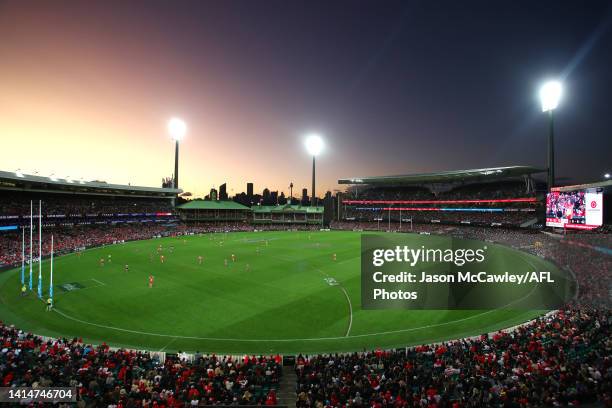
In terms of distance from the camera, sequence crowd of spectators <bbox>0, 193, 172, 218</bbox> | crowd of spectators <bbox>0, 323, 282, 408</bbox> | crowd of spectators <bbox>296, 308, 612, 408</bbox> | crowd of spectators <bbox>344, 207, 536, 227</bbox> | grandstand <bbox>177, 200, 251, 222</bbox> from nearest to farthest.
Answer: crowd of spectators <bbox>296, 308, 612, 408</bbox> → crowd of spectators <bbox>0, 323, 282, 408</bbox> → crowd of spectators <bbox>0, 193, 172, 218</bbox> → crowd of spectators <bbox>344, 207, 536, 227</bbox> → grandstand <bbox>177, 200, 251, 222</bbox>

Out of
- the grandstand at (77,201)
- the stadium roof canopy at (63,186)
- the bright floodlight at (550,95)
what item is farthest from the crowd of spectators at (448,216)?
the stadium roof canopy at (63,186)

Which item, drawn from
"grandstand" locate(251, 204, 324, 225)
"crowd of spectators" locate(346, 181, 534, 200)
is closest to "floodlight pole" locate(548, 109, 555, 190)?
"crowd of spectators" locate(346, 181, 534, 200)

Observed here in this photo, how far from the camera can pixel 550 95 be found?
167 feet

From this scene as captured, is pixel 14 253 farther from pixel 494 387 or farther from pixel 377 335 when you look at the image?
pixel 494 387

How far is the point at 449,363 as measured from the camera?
14.6m

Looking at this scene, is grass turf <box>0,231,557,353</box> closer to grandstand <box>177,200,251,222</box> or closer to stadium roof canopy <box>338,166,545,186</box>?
stadium roof canopy <box>338,166,545,186</box>

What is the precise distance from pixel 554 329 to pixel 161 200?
102928mm

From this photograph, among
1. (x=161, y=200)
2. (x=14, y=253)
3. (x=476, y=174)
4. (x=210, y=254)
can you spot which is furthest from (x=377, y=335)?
(x=161, y=200)

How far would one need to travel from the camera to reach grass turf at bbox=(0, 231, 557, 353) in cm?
2053

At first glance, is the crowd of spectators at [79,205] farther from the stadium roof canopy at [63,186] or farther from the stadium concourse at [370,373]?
the stadium concourse at [370,373]

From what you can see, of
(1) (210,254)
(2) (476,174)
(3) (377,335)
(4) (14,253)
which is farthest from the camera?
(2) (476,174)

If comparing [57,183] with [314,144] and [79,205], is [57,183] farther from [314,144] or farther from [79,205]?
[314,144]

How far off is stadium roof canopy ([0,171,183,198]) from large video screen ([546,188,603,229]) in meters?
78.7

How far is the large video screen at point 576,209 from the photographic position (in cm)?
3400
